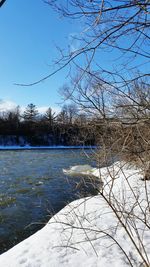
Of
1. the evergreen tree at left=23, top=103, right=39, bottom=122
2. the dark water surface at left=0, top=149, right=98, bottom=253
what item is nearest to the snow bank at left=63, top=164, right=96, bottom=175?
the dark water surface at left=0, top=149, right=98, bottom=253

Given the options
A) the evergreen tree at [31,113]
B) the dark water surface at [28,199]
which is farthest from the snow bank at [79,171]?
the evergreen tree at [31,113]

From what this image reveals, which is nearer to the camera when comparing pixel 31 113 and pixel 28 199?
pixel 28 199

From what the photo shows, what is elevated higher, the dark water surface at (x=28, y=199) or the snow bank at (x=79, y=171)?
the snow bank at (x=79, y=171)

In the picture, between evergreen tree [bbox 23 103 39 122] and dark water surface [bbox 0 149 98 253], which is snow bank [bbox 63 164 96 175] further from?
evergreen tree [bbox 23 103 39 122]

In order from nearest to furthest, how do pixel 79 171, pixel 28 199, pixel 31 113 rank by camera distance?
pixel 28 199
pixel 79 171
pixel 31 113

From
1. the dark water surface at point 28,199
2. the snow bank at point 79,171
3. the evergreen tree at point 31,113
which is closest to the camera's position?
the dark water surface at point 28,199

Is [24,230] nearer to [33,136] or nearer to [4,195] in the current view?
[4,195]

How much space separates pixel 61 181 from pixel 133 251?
10.2 metres

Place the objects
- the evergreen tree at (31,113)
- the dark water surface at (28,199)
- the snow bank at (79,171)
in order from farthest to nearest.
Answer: the evergreen tree at (31,113) → the snow bank at (79,171) → the dark water surface at (28,199)

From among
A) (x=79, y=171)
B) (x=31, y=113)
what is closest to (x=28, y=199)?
(x=79, y=171)

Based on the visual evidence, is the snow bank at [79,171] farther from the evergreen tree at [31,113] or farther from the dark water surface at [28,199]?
the evergreen tree at [31,113]

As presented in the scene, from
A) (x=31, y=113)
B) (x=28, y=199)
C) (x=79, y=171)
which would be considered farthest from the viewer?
(x=31, y=113)

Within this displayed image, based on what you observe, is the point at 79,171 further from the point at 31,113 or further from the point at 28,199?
the point at 31,113

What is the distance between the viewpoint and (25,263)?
4.53 metres
